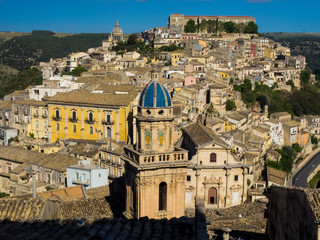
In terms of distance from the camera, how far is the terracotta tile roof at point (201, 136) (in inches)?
1280

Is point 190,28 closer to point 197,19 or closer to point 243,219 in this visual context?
point 197,19

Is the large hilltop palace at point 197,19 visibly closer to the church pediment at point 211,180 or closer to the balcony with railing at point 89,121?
the balcony with railing at point 89,121

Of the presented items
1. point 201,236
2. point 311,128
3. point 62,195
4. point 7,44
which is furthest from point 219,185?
point 7,44

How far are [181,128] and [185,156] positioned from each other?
2403cm

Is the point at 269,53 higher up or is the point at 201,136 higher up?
the point at 269,53

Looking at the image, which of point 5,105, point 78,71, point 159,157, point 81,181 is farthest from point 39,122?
point 159,157

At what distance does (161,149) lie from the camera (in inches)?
688

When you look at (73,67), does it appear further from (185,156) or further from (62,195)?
(185,156)

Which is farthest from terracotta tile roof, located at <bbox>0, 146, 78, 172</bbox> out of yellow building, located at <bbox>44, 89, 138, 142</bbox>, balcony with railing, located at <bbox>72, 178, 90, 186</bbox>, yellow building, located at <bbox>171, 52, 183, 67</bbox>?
yellow building, located at <bbox>171, 52, 183, 67</bbox>

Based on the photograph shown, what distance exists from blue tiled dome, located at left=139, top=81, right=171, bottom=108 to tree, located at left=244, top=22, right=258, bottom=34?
9570cm

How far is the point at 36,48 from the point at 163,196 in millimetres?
133704

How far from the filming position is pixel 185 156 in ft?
57.1

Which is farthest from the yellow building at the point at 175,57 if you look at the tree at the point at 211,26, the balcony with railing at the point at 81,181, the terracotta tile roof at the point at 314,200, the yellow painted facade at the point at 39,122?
the terracotta tile roof at the point at 314,200

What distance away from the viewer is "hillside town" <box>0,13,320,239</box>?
519 inches
